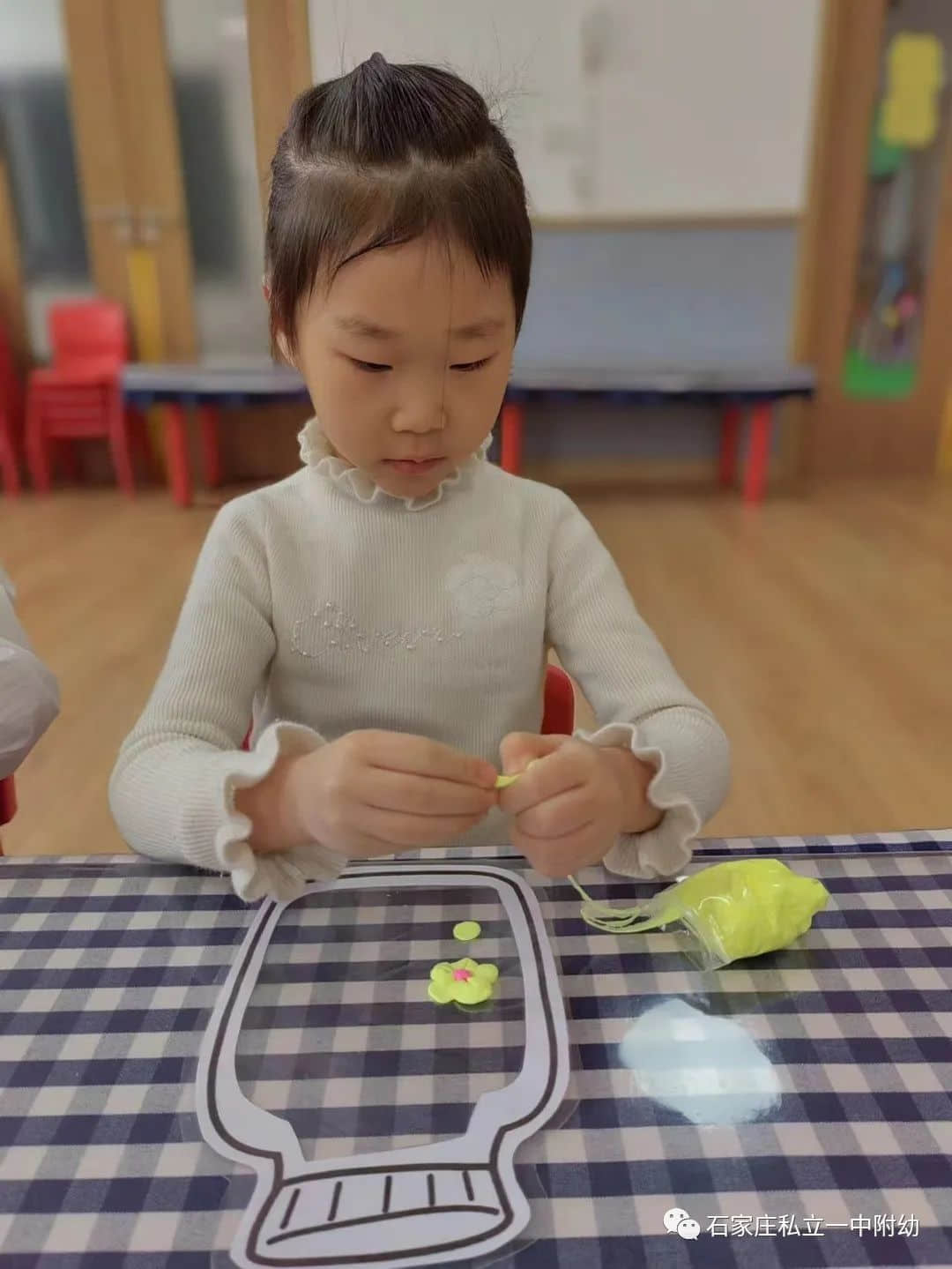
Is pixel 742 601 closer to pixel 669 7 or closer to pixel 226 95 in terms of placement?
pixel 669 7

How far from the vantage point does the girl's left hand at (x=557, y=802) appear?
1.66ft

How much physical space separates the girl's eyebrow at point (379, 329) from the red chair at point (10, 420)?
2753mm

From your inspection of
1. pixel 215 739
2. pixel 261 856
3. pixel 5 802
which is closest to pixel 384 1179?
pixel 261 856

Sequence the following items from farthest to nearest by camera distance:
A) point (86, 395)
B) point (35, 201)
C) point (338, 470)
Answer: point (86, 395) → point (35, 201) → point (338, 470)

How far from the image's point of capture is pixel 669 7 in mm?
2416

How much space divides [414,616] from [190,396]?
1.80 meters

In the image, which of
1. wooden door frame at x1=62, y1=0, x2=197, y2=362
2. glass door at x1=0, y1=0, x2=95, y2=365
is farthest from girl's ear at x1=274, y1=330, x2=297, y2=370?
glass door at x1=0, y1=0, x2=95, y2=365

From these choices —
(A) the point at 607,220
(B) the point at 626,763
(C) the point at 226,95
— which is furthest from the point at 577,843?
(A) the point at 607,220

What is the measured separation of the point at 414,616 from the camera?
2.47ft

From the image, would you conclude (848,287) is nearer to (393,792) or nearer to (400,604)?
(400,604)

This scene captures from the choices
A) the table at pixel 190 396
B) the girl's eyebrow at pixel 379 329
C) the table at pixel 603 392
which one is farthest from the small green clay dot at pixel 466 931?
the table at pixel 603 392

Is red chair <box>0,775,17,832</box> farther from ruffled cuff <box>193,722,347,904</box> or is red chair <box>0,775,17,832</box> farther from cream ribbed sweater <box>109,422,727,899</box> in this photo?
ruffled cuff <box>193,722,347,904</box>

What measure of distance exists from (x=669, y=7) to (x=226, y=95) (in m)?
1.96

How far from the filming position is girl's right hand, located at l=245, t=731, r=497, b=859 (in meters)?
0.48
